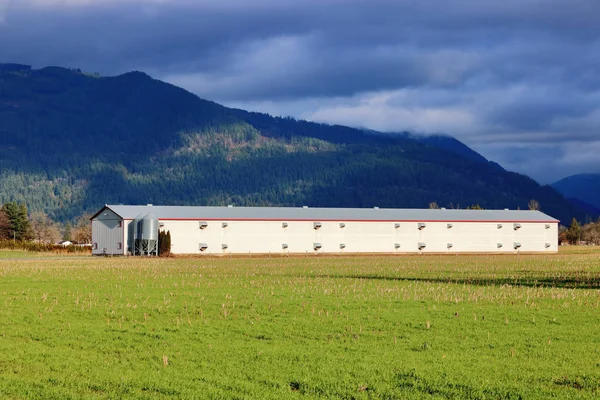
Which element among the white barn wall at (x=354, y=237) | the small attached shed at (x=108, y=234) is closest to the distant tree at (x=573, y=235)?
the white barn wall at (x=354, y=237)

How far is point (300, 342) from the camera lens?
2038cm

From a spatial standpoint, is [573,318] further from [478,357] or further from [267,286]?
[267,286]

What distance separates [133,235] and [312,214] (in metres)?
23.2

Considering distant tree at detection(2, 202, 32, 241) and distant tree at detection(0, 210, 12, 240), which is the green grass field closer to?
distant tree at detection(0, 210, 12, 240)

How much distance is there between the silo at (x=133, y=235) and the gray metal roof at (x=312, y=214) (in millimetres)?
1410

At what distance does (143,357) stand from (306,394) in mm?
5187

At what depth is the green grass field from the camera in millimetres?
15383

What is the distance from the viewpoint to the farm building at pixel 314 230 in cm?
8844

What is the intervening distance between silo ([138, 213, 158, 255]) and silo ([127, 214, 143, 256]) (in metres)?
1.05

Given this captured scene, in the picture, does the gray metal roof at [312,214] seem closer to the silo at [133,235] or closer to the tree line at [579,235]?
the silo at [133,235]

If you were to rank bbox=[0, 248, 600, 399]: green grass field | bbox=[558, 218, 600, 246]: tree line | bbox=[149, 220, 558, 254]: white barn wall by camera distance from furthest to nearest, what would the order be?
1. bbox=[558, 218, 600, 246]: tree line
2. bbox=[149, 220, 558, 254]: white barn wall
3. bbox=[0, 248, 600, 399]: green grass field

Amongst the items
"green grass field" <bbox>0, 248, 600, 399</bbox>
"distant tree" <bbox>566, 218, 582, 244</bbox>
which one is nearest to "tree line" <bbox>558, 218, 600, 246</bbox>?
"distant tree" <bbox>566, 218, 582, 244</bbox>

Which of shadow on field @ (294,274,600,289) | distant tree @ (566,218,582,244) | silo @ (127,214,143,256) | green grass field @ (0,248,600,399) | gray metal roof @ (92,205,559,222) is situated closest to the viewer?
green grass field @ (0,248,600,399)

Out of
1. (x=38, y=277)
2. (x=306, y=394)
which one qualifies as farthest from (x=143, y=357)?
(x=38, y=277)
